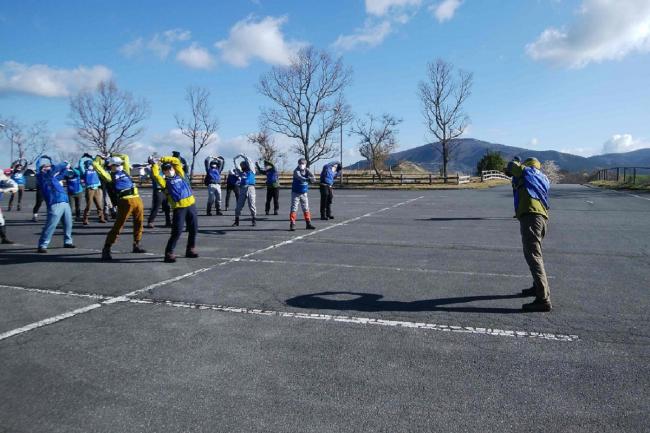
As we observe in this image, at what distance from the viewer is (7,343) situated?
4480mm

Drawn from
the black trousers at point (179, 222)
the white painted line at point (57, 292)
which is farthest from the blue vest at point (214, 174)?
the white painted line at point (57, 292)

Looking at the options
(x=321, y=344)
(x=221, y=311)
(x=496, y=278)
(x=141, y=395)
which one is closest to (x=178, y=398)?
(x=141, y=395)

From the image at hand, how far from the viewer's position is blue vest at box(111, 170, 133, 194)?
29.5ft

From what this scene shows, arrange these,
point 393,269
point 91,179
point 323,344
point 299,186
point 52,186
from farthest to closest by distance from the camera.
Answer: point 91,179 → point 299,186 → point 52,186 → point 393,269 → point 323,344

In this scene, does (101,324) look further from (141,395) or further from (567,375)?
(567,375)

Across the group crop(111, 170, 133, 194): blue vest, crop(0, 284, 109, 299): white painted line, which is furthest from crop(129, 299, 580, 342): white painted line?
crop(111, 170, 133, 194): blue vest

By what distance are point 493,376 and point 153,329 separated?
11.3ft

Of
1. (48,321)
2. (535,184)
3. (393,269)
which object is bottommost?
(48,321)

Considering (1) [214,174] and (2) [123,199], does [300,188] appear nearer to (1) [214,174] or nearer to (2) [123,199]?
Result: (1) [214,174]

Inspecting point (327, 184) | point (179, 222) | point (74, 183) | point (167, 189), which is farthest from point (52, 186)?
point (327, 184)

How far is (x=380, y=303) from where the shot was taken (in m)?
5.70

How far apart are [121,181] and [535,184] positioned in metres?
7.57

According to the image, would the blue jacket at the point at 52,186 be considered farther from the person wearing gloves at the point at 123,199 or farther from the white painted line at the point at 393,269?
the white painted line at the point at 393,269

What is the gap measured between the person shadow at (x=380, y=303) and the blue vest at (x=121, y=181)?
5.04 meters
